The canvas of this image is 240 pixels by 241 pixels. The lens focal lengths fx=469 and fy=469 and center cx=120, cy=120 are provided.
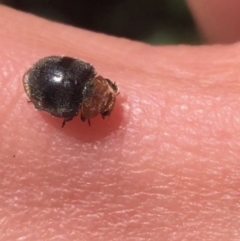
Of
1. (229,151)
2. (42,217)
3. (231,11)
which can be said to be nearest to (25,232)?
(42,217)

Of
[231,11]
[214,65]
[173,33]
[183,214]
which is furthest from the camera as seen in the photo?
[173,33]

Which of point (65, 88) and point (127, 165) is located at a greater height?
point (65, 88)

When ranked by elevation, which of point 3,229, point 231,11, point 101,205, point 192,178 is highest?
point 231,11

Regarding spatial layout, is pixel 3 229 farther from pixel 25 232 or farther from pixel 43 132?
pixel 43 132
